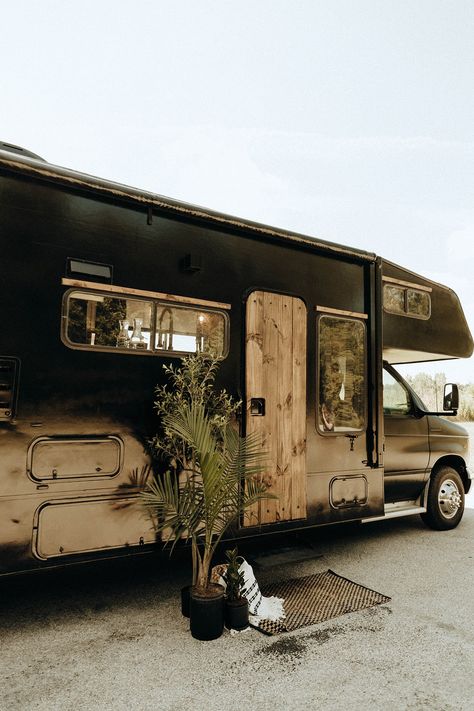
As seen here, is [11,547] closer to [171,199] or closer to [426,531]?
[171,199]

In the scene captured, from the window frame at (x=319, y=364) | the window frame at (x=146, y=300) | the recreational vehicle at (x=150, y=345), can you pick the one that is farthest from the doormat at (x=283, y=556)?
the window frame at (x=146, y=300)

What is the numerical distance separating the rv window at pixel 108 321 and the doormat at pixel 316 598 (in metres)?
2.07

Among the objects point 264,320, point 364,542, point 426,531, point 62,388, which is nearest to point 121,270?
point 62,388

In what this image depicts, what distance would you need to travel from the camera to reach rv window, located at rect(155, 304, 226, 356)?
349 cm

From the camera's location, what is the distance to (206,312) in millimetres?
3715

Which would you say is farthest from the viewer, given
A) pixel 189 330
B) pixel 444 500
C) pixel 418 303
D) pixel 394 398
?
pixel 444 500

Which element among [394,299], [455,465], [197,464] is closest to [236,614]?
[197,464]

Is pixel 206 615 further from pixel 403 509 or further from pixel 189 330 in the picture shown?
pixel 403 509

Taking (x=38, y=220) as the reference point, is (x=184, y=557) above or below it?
below

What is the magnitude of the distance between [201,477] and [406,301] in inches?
117

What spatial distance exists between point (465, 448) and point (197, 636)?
4.21m

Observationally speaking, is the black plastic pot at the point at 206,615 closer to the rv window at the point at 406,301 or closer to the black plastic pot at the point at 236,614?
the black plastic pot at the point at 236,614

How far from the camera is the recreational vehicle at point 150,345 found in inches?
117

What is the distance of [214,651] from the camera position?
2936 millimetres
